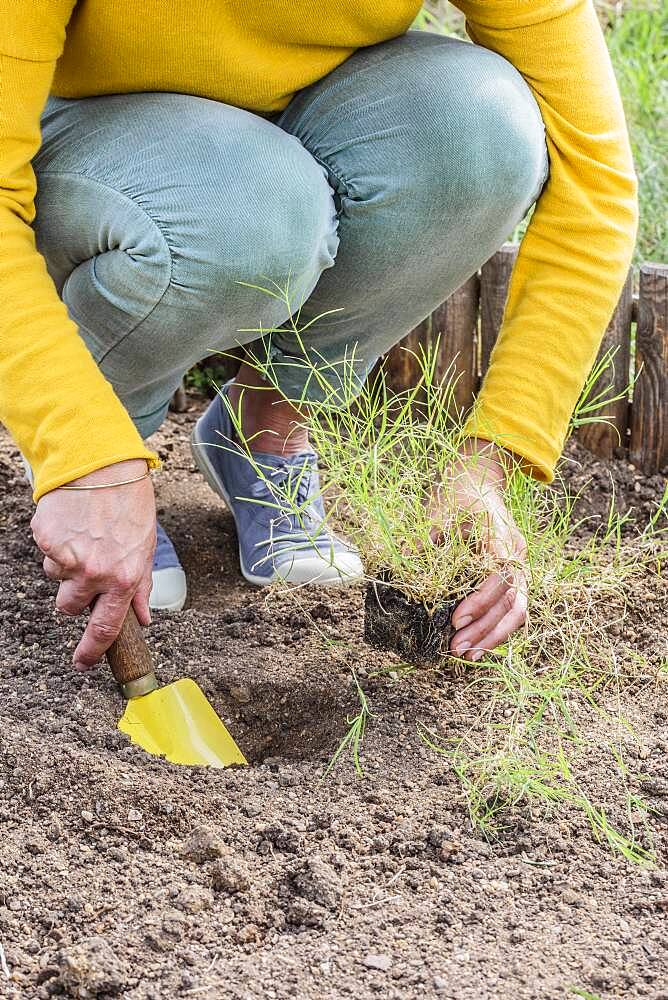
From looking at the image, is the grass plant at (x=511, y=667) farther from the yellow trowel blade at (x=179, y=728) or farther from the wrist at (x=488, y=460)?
the yellow trowel blade at (x=179, y=728)

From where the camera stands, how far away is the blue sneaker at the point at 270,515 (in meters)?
2.01

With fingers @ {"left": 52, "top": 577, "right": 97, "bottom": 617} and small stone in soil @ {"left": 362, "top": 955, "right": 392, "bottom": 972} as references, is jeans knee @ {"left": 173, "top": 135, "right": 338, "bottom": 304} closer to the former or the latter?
fingers @ {"left": 52, "top": 577, "right": 97, "bottom": 617}

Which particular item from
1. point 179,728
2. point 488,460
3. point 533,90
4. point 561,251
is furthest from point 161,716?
point 533,90

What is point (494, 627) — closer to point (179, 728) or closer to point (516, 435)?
point (516, 435)

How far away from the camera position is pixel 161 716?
1.64 metres

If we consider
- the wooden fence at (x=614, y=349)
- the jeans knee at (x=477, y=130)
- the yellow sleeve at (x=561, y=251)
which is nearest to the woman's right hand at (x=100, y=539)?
the yellow sleeve at (x=561, y=251)

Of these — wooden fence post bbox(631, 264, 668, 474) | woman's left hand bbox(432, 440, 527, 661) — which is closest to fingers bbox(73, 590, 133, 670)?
woman's left hand bbox(432, 440, 527, 661)

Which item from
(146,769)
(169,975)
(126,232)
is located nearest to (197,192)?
(126,232)

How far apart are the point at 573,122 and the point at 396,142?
11.1 inches

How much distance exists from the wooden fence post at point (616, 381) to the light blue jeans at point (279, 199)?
0.48 m

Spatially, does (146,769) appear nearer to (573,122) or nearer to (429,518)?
(429,518)

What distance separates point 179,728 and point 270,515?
558mm

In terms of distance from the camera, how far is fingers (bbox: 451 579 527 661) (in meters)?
1.63

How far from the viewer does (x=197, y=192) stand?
1639 millimetres
